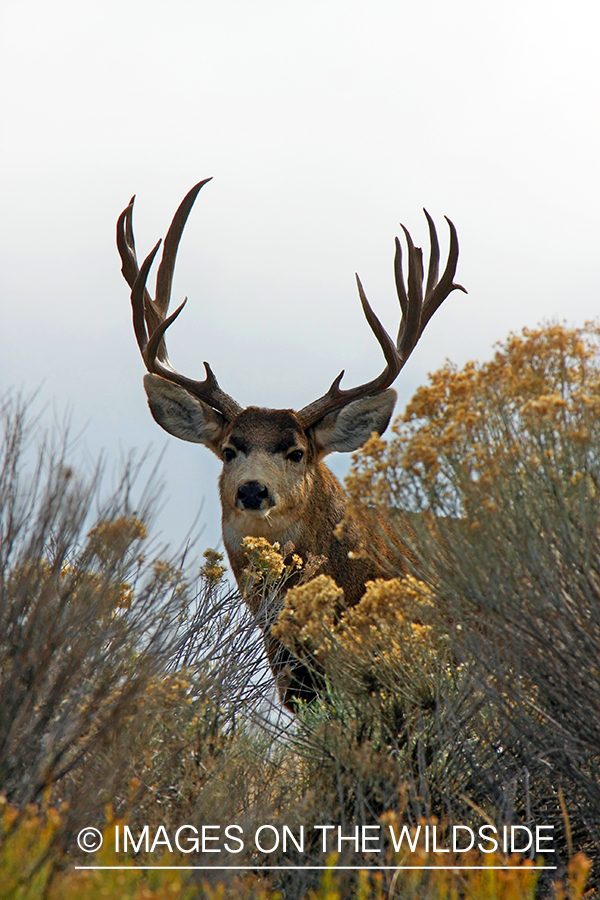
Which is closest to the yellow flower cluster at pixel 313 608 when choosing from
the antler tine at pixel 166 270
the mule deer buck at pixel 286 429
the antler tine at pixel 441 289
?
the mule deer buck at pixel 286 429

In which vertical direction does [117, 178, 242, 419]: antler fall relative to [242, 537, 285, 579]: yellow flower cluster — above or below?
above

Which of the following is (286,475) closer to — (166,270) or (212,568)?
(212,568)

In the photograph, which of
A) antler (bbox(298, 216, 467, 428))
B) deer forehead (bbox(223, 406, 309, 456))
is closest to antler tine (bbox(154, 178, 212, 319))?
deer forehead (bbox(223, 406, 309, 456))

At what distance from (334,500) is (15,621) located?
12.1 ft

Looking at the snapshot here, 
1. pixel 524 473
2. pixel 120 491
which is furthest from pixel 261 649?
pixel 524 473

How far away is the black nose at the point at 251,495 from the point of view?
668cm

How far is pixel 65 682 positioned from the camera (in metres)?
3.86

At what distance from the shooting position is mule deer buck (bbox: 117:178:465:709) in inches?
273

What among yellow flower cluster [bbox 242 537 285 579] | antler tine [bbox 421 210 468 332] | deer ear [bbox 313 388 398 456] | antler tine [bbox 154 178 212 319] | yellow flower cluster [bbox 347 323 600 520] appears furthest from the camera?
antler tine [bbox 154 178 212 319]

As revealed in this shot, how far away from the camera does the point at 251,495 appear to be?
6680 mm

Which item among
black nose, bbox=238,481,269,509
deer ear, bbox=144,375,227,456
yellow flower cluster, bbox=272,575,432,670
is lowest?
yellow flower cluster, bbox=272,575,432,670

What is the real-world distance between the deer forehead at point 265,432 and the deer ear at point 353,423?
7.6 inches

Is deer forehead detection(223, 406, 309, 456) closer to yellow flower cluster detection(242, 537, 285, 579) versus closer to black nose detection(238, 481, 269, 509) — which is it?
black nose detection(238, 481, 269, 509)

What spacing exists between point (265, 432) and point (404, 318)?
1590 mm
